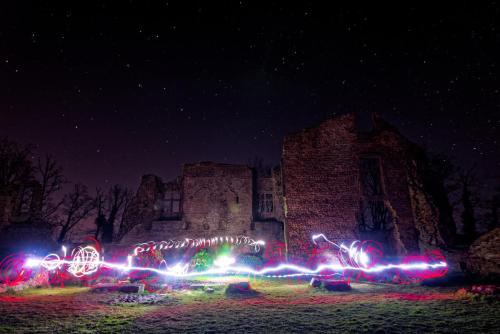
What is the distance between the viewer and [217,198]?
2117 cm

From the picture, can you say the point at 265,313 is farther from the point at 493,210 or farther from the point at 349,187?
the point at 493,210

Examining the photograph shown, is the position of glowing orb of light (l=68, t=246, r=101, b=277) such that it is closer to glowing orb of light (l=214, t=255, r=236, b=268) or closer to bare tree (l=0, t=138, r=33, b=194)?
glowing orb of light (l=214, t=255, r=236, b=268)

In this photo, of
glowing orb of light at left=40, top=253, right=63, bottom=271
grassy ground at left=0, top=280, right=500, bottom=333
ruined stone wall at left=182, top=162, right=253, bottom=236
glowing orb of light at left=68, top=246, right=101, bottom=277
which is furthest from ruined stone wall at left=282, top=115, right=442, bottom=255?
glowing orb of light at left=40, top=253, right=63, bottom=271

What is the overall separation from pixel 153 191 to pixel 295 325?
746 inches

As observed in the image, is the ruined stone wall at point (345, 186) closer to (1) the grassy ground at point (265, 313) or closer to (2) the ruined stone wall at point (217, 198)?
(1) the grassy ground at point (265, 313)

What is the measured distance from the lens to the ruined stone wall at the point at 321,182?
1432cm

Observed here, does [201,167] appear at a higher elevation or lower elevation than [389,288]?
higher

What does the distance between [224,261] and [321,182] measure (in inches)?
305

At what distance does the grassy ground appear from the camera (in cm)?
495

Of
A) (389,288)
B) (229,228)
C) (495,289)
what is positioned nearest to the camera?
(495,289)

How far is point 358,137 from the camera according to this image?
51.4ft

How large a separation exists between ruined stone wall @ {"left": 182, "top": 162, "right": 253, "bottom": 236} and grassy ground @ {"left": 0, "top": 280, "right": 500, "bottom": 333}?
39.0ft

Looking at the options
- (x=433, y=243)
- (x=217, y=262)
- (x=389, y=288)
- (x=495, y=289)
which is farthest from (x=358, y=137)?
(x=217, y=262)

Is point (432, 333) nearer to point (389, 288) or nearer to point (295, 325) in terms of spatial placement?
point (295, 325)
